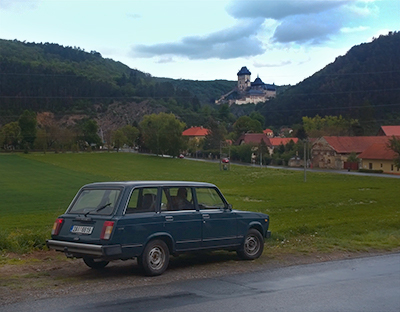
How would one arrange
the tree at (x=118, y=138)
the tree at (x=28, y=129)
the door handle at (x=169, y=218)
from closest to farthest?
the door handle at (x=169, y=218) → the tree at (x=28, y=129) → the tree at (x=118, y=138)

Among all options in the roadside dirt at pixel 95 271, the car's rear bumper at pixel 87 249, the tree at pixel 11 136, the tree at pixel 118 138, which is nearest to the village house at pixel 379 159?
the tree at pixel 118 138

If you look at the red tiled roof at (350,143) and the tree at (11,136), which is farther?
the tree at (11,136)

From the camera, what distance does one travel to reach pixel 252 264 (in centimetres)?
1216

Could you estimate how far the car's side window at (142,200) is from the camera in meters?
10.6

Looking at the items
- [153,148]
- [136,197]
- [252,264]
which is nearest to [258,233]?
[252,264]

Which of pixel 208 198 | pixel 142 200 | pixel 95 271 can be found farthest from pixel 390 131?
pixel 95 271

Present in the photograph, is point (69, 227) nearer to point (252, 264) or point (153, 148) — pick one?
point (252, 264)

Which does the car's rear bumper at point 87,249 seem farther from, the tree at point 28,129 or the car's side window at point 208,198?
the tree at point 28,129

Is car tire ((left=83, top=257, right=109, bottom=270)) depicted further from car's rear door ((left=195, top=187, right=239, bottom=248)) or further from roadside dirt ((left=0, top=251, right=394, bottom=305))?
car's rear door ((left=195, top=187, right=239, bottom=248))

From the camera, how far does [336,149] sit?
11388 cm

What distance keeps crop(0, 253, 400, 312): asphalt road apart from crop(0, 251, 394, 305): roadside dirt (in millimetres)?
466

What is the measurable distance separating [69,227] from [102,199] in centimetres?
87

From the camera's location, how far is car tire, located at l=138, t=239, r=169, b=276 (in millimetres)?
10406

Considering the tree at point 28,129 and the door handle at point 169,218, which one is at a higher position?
the tree at point 28,129
